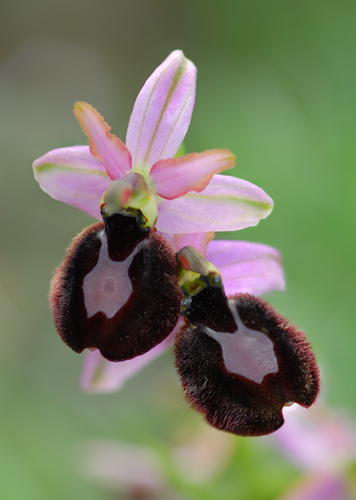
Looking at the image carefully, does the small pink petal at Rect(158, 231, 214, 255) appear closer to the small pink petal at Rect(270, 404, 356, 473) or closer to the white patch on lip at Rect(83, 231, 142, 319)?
the white patch on lip at Rect(83, 231, 142, 319)

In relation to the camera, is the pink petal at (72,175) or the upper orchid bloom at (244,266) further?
the upper orchid bloom at (244,266)

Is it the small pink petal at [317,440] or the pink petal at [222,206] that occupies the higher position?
the pink petal at [222,206]

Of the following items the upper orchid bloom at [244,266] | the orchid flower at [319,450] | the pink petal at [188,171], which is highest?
the pink petal at [188,171]

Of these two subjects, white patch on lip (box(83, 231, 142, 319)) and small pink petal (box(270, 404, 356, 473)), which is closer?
white patch on lip (box(83, 231, 142, 319))

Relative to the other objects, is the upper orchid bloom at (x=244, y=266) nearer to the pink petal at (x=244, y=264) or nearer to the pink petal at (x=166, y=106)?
the pink petal at (x=244, y=264)

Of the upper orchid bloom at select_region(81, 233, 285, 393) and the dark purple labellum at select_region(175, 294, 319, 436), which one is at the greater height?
the upper orchid bloom at select_region(81, 233, 285, 393)

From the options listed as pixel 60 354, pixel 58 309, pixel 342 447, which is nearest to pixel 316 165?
pixel 342 447

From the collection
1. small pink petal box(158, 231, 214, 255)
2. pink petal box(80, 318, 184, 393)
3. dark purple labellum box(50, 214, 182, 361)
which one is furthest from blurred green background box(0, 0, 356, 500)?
dark purple labellum box(50, 214, 182, 361)

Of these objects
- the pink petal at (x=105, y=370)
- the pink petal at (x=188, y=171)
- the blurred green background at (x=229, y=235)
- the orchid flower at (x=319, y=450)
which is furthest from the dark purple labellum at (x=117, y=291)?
the orchid flower at (x=319, y=450)
